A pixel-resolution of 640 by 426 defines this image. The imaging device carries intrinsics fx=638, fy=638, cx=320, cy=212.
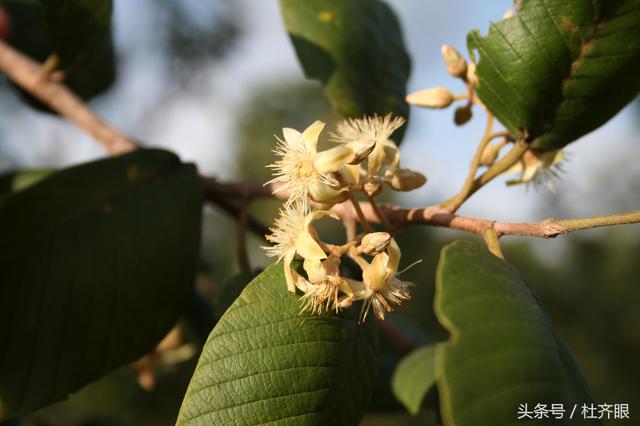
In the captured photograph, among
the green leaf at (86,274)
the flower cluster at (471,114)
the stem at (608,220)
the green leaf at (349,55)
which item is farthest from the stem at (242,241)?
the stem at (608,220)

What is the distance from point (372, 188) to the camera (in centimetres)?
97

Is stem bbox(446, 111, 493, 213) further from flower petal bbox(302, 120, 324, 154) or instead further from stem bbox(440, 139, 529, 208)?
flower petal bbox(302, 120, 324, 154)

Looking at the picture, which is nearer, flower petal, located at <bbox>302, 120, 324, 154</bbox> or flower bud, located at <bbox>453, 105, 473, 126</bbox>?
flower petal, located at <bbox>302, 120, 324, 154</bbox>

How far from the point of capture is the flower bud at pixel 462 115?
132 cm

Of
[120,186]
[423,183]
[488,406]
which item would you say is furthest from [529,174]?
[120,186]

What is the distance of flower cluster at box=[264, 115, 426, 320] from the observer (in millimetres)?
899

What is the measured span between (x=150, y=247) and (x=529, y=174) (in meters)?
0.77

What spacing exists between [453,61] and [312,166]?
18.7 inches

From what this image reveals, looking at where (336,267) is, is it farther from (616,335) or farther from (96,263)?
(616,335)

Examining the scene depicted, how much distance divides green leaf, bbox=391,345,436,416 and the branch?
0.98m

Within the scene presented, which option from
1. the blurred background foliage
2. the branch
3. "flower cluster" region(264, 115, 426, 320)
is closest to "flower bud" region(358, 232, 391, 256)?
"flower cluster" region(264, 115, 426, 320)

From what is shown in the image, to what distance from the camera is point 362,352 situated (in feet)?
3.21

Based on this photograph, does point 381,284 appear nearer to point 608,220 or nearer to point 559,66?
point 608,220

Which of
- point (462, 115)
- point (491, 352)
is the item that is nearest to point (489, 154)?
point (462, 115)
